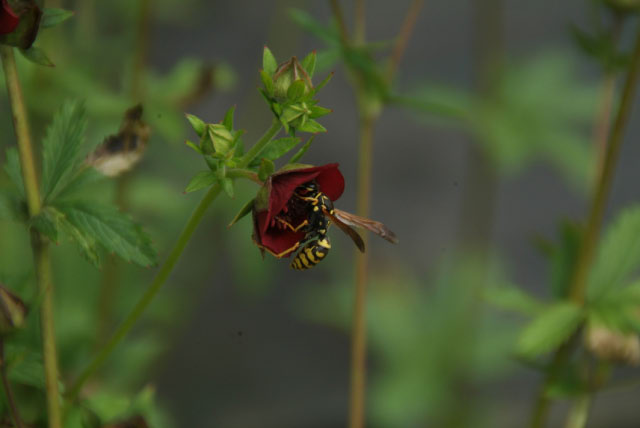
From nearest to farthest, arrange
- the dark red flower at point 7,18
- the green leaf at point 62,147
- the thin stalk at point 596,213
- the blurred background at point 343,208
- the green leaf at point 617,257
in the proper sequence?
the dark red flower at point 7,18
the green leaf at point 62,147
the thin stalk at point 596,213
the green leaf at point 617,257
the blurred background at point 343,208

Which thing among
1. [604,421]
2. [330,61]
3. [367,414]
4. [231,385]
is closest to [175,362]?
[231,385]

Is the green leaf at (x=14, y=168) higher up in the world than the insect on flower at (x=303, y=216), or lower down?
lower down

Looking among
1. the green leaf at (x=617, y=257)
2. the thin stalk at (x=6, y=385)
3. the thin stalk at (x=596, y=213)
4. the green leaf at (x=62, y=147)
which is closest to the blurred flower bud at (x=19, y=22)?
the green leaf at (x=62, y=147)

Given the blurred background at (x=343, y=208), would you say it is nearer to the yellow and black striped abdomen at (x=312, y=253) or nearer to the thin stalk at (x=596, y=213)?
the thin stalk at (x=596, y=213)

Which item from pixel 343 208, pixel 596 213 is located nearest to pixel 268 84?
pixel 596 213

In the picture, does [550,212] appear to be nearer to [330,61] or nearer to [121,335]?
[330,61]

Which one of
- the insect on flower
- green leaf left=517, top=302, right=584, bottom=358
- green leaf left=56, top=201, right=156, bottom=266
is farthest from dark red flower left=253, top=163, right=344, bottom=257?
green leaf left=517, top=302, right=584, bottom=358
